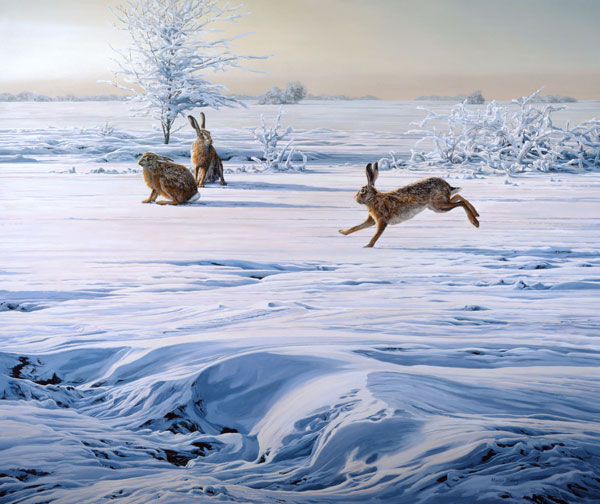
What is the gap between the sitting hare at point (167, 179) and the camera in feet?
17.3

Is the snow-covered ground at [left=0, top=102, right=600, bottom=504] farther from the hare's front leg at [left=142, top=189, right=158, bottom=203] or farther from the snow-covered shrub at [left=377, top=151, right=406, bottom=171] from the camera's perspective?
the snow-covered shrub at [left=377, top=151, right=406, bottom=171]

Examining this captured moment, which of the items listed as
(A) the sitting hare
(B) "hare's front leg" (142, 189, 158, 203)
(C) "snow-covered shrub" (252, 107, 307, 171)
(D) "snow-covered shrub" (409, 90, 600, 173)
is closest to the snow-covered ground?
(A) the sitting hare

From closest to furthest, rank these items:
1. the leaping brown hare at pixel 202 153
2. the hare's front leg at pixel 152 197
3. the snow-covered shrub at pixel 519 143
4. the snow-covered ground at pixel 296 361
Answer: the snow-covered ground at pixel 296 361, the hare's front leg at pixel 152 197, the leaping brown hare at pixel 202 153, the snow-covered shrub at pixel 519 143

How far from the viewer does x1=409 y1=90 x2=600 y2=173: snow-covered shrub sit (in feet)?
30.1

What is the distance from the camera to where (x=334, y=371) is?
6.12 feet

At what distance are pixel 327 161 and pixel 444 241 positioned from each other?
6.04 metres

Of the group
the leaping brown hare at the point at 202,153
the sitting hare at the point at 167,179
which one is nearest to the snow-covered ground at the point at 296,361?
the sitting hare at the point at 167,179

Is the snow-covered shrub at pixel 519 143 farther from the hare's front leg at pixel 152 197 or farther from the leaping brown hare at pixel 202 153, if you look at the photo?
the hare's front leg at pixel 152 197

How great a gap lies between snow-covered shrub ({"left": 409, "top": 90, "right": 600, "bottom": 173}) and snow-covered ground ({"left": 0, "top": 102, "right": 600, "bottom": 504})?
4723 millimetres

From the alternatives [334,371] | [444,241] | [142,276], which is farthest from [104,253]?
[334,371]

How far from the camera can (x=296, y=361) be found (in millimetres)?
1928

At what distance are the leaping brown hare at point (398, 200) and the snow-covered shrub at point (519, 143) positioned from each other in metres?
5.34

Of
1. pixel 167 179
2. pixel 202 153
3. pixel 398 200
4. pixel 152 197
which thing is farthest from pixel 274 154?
pixel 398 200

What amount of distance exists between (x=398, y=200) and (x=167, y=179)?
216 centimetres
